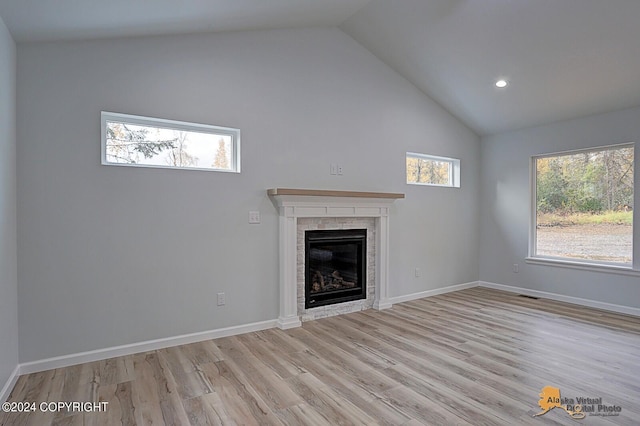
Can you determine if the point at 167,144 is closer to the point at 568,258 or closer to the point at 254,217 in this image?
the point at 254,217

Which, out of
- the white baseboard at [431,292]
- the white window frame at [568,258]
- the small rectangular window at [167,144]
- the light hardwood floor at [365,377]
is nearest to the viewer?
the light hardwood floor at [365,377]

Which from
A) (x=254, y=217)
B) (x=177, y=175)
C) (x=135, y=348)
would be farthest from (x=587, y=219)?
(x=135, y=348)

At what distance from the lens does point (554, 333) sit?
11.5ft

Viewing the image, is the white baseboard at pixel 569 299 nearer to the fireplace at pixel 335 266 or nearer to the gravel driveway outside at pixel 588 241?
the gravel driveway outside at pixel 588 241

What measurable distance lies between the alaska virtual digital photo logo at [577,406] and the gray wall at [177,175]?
2455 millimetres

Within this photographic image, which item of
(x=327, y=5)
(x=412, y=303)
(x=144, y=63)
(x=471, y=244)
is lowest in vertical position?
(x=412, y=303)

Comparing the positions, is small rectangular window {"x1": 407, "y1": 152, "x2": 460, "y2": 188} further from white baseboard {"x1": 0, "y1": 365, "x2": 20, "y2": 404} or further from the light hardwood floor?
white baseboard {"x1": 0, "y1": 365, "x2": 20, "y2": 404}

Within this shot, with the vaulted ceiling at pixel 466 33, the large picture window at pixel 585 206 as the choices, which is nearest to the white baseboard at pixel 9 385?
the vaulted ceiling at pixel 466 33

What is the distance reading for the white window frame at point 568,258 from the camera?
415 cm

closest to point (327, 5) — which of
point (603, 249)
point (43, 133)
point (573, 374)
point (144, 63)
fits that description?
point (144, 63)

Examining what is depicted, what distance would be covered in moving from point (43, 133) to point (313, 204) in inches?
94.9

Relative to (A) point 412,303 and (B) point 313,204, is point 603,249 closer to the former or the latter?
(A) point 412,303

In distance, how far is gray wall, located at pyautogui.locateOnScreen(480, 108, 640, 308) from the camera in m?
4.25

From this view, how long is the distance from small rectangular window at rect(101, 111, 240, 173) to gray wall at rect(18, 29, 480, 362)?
0.09m
